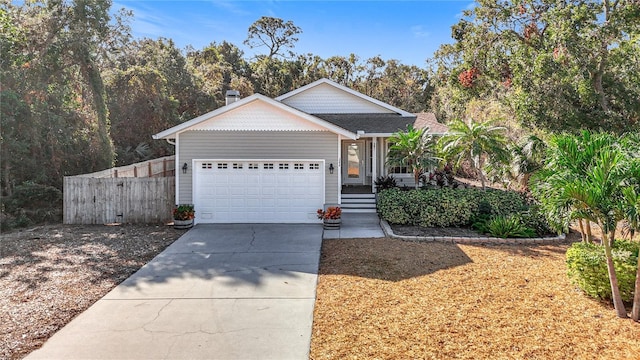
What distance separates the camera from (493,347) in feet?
15.3

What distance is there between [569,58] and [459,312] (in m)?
12.8

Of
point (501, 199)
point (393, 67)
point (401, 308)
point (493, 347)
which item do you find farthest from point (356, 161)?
point (393, 67)

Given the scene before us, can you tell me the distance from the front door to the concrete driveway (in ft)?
28.7

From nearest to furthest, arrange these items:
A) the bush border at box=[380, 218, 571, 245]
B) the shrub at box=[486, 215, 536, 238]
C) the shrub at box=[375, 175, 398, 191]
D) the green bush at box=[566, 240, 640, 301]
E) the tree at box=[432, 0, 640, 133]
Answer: the green bush at box=[566, 240, 640, 301] < the bush border at box=[380, 218, 571, 245] < the shrub at box=[486, 215, 536, 238] < the tree at box=[432, 0, 640, 133] < the shrub at box=[375, 175, 398, 191]

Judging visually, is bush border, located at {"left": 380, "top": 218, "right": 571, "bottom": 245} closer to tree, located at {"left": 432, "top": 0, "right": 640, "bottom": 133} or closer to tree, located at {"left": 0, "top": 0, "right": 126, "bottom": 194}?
tree, located at {"left": 432, "top": 0, "right": 640, "bottom": 133}

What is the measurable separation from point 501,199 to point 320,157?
5.71 m

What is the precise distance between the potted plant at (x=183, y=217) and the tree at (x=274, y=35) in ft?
105

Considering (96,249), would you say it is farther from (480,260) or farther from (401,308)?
(480,260)

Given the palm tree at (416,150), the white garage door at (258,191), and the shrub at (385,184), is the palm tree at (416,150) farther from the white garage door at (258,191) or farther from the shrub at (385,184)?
the white garage door at (258,191)

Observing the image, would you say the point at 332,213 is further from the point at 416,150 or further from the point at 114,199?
the point at 114,199

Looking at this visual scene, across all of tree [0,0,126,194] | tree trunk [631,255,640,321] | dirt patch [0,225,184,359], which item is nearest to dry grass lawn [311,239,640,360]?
tree trunk [631,255,640,321]

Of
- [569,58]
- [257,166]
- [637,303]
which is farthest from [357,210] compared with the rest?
[569,58]

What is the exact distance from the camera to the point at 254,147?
1245cm

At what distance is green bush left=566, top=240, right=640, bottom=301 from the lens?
5.81 m
